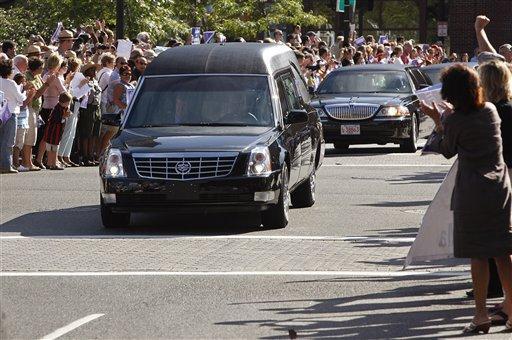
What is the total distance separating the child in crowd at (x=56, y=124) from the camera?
2273 centimetres

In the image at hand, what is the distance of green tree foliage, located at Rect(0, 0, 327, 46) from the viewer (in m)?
38.9

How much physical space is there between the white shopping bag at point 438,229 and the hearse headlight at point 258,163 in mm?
4361

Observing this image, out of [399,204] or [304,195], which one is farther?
[399,204]

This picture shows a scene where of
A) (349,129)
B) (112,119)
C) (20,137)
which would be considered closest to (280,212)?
(112,119)

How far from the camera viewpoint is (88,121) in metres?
24.0

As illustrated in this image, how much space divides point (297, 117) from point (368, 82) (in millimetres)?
11962

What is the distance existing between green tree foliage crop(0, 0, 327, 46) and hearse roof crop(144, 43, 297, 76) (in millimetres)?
19102

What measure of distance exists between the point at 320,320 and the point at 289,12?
42.9m

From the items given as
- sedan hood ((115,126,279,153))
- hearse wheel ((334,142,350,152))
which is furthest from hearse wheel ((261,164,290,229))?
hearse wheel ((334,142,350,152))

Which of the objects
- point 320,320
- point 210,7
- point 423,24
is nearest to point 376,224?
point 320,320

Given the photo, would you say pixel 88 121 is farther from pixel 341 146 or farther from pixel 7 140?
pixel 341 146

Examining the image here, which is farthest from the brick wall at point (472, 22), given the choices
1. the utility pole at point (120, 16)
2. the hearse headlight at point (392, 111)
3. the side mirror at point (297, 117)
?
the side mirror at point (297, 117)

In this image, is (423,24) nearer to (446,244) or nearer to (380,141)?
(380,141)

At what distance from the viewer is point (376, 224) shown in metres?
16.2
